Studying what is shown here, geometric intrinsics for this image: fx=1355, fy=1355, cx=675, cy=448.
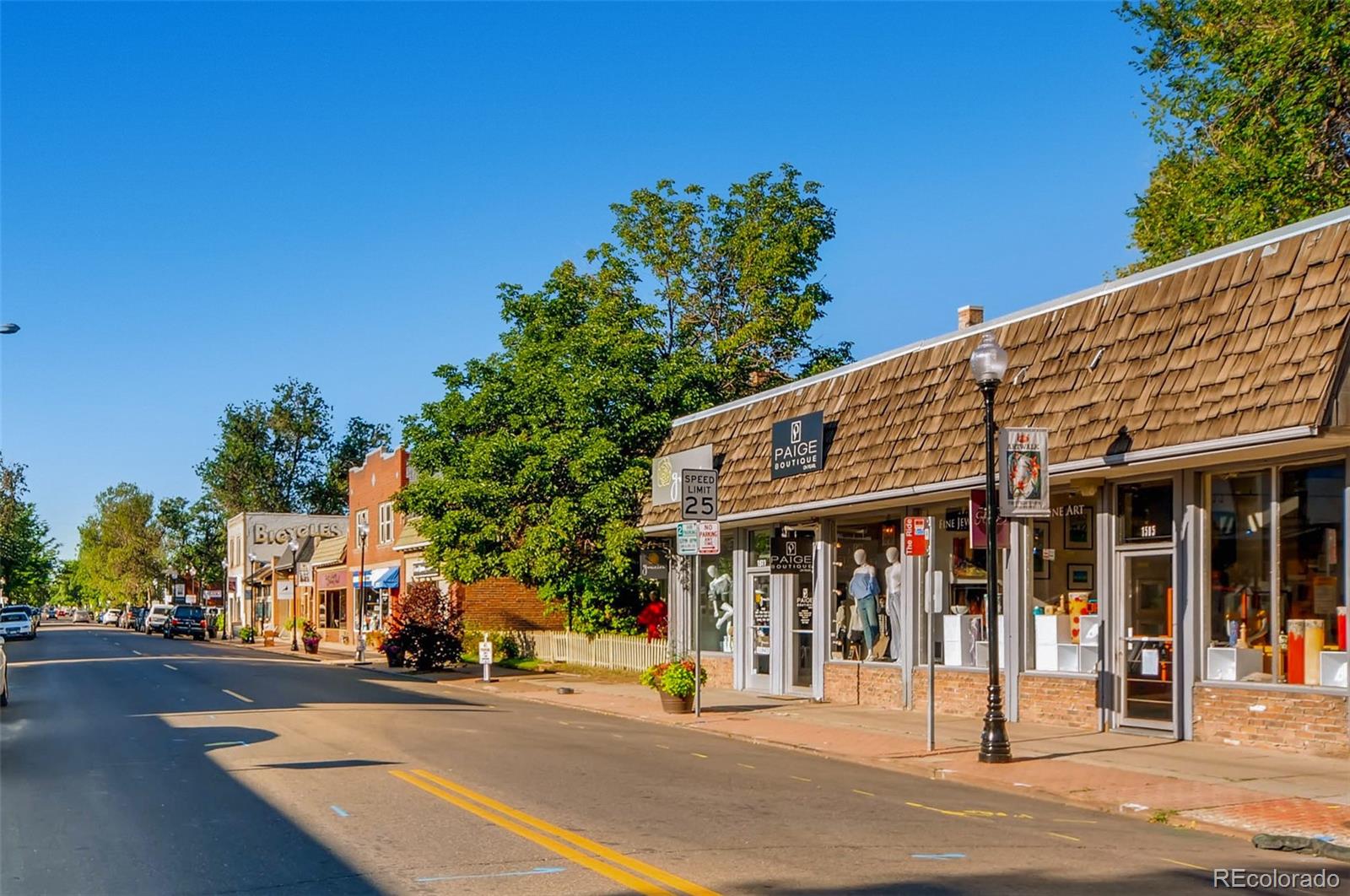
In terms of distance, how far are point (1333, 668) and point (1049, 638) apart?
457 centimetres

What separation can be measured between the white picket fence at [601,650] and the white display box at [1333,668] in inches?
700

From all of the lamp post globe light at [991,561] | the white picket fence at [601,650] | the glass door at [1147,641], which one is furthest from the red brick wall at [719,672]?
the lamp post globe light at [991,561]

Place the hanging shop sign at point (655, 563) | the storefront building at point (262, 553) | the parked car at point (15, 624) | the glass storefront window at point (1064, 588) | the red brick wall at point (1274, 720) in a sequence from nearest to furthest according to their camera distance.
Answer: the red brick wall at point (1274, 720)
the glass storefront window at point (1064, 588)
the hanging shop sign at point (655, 563)
the parked car at point (15, 624)
the storefront building at point (262, 553)

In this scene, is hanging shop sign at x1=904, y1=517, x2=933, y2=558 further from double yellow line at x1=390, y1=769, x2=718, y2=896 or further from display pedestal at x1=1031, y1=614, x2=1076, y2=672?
double yellow line at x1=390, y1=769, x2=718, y2=896

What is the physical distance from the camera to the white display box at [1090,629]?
1800 centimetres

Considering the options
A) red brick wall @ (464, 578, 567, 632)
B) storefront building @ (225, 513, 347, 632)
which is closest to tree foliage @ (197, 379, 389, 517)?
storefront building @ (225, 513, 347, 632)

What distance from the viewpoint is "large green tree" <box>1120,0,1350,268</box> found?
2867 cm

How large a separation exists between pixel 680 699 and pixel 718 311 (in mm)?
22298

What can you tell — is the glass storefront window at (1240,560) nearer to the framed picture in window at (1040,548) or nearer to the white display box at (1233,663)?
the white display box at (1233,663)

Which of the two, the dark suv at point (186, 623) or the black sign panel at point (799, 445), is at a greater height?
the black sign panel at point (799, 445)

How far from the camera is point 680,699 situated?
74.8 feet

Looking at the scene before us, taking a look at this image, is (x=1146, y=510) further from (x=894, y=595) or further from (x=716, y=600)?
(x=716, y=600)

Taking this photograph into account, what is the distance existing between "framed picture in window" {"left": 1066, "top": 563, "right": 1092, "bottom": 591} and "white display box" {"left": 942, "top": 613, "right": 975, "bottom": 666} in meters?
2.17

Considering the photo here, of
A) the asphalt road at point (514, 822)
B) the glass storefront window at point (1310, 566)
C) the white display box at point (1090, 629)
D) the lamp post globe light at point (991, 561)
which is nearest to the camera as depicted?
the asphalt road at point (514, 822)
